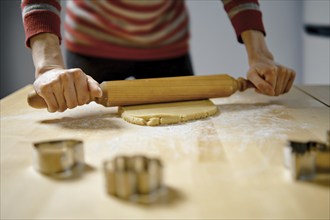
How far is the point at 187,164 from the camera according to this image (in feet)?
1.93

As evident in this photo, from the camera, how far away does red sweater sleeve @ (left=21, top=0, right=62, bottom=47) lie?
98 cm

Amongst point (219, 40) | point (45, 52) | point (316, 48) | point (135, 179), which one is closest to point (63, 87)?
point (45, 52)

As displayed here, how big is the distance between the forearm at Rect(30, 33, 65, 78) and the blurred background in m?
1.29

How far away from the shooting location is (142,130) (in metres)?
0.79

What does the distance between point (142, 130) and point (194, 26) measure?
1650mm

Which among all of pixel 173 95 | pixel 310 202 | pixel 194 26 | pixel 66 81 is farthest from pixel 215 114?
pixel 194 26

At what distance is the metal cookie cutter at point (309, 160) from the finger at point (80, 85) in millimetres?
455

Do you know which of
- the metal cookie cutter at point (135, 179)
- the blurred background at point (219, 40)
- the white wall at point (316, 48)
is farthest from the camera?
the blurred background at point (219, 40)

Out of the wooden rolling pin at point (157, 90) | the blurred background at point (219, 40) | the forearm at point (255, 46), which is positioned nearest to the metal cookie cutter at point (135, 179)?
the wooden rolling pin at point (157, 90)

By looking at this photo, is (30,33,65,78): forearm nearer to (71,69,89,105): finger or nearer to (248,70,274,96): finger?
(71,69,89,105): finger

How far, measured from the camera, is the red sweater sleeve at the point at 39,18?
98cm

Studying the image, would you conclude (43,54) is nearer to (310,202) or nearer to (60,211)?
(60,211)

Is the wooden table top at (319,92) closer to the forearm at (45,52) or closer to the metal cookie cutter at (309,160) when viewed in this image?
the metal cookie cutter at (309,160)

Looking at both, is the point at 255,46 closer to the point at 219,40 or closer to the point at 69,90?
the point at 69,90
